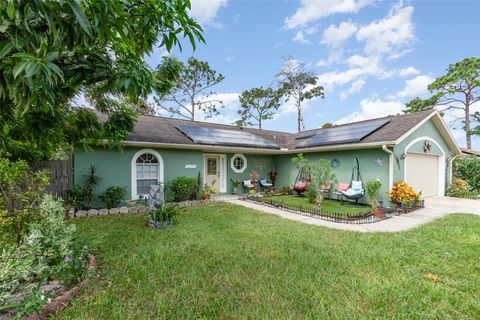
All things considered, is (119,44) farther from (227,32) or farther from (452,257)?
(227,32)

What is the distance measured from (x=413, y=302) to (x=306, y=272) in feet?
4.40

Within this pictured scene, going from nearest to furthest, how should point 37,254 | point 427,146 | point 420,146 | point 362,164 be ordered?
point 37,254 → point 362,164 → point 420,146 → point 427,146

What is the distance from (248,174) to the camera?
43.9ft

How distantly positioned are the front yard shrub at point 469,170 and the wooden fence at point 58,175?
762 inches

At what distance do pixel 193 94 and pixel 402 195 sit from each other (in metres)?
19.5

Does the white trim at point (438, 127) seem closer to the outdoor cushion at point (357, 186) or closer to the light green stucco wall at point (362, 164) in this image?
the light green stucco wall at point (362, 164)

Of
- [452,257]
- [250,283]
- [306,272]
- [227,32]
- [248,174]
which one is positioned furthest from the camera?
[248,174]

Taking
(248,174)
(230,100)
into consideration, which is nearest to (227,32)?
(248,174)

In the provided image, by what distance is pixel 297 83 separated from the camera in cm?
2506

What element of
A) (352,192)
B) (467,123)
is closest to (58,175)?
(352,192)

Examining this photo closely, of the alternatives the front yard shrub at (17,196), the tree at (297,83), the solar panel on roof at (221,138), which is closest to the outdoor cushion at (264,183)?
the solar panel on roof at (221,138)

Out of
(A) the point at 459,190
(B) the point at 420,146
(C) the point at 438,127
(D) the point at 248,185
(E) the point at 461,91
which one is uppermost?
(E) the point at 461,91

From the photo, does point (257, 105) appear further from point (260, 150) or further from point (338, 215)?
point (338, 215)

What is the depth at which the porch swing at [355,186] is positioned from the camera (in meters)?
9.31
